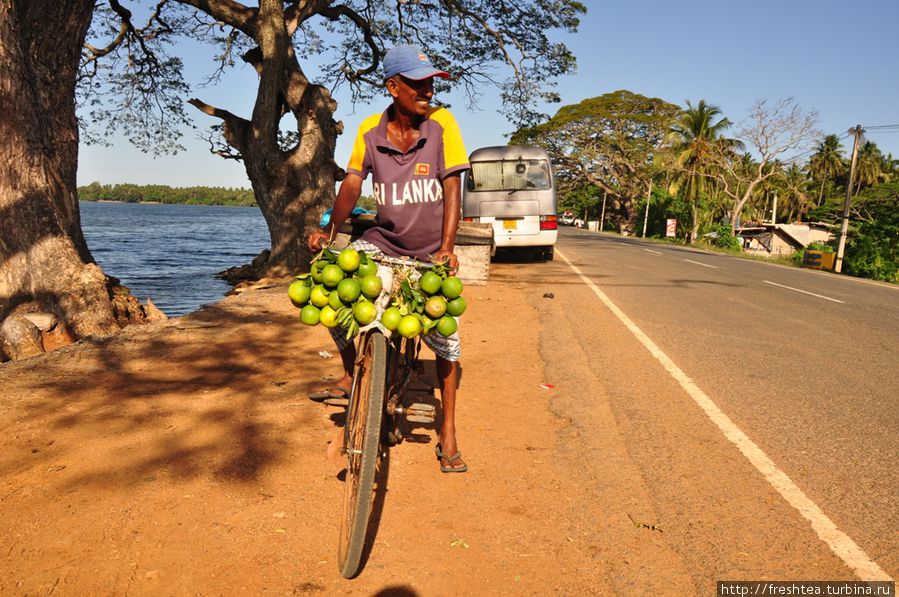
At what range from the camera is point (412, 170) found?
3361 millimetres

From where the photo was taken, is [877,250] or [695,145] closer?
[877,250]

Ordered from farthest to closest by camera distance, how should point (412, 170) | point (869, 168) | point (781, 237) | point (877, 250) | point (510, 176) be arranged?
point (869, 168) < point (781, 237) < point (877, 250) < point (510, 176) < point (412, 170)

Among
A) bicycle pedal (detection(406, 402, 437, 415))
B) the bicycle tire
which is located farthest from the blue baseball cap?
bicycle pedal (detection(406, 402, 437, 415))

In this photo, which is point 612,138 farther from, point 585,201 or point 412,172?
point 412,172

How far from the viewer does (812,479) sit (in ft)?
11.5

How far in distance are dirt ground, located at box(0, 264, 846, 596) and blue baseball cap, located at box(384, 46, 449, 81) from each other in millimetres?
2174

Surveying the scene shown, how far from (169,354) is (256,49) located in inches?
448

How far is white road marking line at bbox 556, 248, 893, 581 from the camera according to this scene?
2676 millimetres

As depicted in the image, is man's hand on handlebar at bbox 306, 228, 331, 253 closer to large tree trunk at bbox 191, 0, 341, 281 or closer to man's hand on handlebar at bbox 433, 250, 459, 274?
man's hand on handlebar at bbox 433, 250, 459, 274

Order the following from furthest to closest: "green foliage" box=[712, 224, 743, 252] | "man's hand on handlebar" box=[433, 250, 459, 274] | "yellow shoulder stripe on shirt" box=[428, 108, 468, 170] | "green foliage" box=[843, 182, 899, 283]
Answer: "green foliage" box=[712, 224, 743, 252]
"green foliage" box=[843, 182, 899, 283]
"yellow shoulder stripe on shirt" box=[428, 108, 468, 170]
"man's hand on handlebar" box=[433, 250, 459, 274]

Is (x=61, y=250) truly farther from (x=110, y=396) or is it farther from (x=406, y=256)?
(x=406, y=256)

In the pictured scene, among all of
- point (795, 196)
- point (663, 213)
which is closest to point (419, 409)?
point (663, 213)

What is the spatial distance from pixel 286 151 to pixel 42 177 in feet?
22.0

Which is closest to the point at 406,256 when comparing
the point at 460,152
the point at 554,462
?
the point at 460,152
